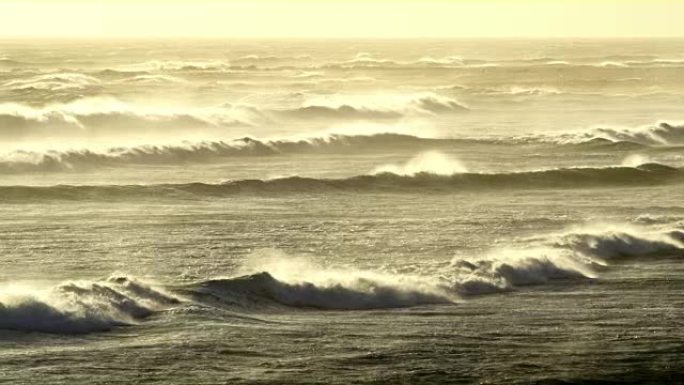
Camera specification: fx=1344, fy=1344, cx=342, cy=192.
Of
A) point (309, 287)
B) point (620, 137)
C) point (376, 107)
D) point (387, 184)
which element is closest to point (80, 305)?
point (309, 287)

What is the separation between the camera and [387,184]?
33.4 meters

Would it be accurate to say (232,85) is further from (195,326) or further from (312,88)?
(195,326)

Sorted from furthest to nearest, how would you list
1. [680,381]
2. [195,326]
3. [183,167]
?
[183,167] → [195,326] → [680,381]

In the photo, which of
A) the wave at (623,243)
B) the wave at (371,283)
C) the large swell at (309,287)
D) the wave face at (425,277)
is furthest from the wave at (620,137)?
the wave at (371,283)

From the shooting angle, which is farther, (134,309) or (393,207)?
(393,207)

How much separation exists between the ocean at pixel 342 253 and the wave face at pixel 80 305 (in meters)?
0.04

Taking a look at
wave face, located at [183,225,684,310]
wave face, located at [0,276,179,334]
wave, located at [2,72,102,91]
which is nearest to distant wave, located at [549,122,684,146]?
wave face, located at [183,225,684,310]

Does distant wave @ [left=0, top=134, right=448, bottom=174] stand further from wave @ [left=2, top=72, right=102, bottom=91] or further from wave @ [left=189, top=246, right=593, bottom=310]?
wave @ [left=2, top=72, right=102, bottom=91]

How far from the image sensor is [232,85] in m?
83.2

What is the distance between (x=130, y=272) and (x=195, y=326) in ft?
11.9

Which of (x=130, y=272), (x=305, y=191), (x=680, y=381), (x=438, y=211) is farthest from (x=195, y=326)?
(x=305, y=191)

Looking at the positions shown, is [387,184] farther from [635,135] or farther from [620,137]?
[635,135]

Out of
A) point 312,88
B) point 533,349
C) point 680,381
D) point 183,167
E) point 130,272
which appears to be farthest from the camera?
point 312,88

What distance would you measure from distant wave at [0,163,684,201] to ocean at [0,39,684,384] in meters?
0.10
